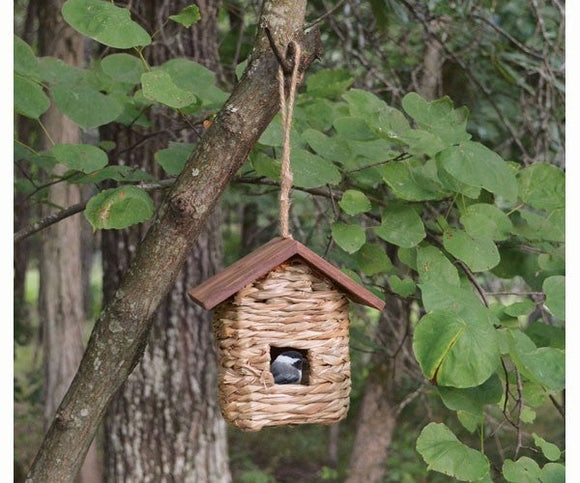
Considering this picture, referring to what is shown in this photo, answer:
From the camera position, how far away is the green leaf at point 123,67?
1.73 meters

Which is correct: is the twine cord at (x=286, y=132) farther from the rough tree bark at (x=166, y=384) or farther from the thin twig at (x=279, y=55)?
the rough tree bark at (x=166, y=384)

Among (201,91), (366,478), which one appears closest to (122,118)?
(201,91)

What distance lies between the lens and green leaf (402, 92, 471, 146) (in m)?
1.58

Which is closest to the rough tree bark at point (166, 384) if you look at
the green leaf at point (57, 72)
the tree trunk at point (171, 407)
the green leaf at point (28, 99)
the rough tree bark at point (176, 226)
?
the tree trunk at point (171, 407)

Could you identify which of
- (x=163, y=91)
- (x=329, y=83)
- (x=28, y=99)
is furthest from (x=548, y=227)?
(x=28, y=99)

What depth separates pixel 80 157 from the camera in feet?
5.20

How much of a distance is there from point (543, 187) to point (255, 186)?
1679 mm

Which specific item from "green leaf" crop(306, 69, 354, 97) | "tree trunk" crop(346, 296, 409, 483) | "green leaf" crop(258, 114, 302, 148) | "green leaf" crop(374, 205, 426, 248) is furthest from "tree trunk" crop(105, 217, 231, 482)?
"tree trunk" crop(346, 296, 409, 483)

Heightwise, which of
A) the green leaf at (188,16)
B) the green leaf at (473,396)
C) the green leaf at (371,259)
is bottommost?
the green leaf at (473,396)

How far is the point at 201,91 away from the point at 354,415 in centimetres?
474

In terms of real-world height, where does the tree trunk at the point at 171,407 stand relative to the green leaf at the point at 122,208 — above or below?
below

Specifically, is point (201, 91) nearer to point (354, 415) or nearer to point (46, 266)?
point (46, 266)

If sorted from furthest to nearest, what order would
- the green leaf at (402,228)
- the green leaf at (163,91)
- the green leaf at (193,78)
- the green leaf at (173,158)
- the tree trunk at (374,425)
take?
the tree trunk at (374,425)
the green leaf at (193,78)
the green leaf at (173,158)
the green leaf at (402,228)
the green leaf at (163,91)

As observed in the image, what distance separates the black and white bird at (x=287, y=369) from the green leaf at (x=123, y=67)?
73cm
